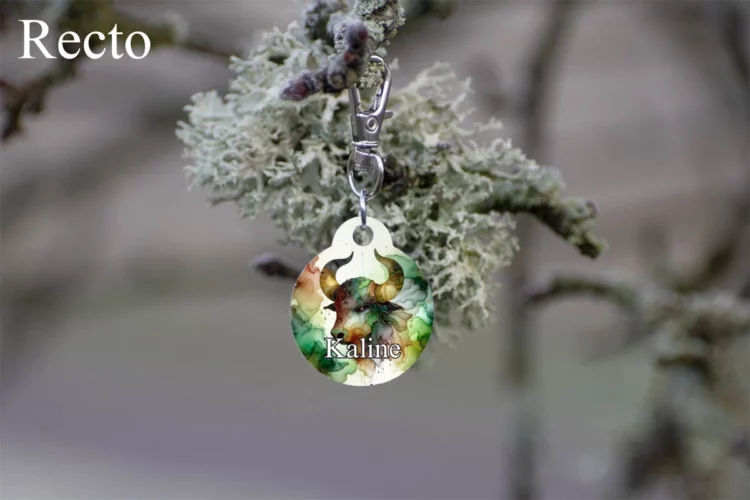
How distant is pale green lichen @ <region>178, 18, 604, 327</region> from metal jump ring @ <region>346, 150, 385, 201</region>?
1 centimetres

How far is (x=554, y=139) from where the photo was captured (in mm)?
1654

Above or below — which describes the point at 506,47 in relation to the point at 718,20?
above

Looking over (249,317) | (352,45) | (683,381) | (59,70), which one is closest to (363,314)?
(352,45)

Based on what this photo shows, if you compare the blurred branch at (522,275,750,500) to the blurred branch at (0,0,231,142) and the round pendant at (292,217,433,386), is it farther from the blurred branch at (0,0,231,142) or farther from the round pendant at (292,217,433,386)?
the blurred branch at (0,0,231,142)

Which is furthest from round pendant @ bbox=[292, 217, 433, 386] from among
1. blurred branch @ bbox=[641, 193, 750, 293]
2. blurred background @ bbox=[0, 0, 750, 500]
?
blurred background @ bbox=[0, 0, 750, 500]

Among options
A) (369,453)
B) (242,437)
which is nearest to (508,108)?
(369,453)

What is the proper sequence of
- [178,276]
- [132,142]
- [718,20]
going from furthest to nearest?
[178,276]
[132,142]
[718,20]

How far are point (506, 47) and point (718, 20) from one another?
33.6 inches

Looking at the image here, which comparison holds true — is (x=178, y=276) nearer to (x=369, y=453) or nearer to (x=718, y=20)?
(x=369, y=453)

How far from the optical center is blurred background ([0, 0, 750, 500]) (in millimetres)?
1366

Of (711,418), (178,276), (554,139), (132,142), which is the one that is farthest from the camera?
(554,139)

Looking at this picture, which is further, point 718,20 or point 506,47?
point 506,47

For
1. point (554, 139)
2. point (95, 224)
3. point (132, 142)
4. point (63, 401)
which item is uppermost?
point (554, 139)

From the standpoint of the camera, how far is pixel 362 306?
0.97 ft
